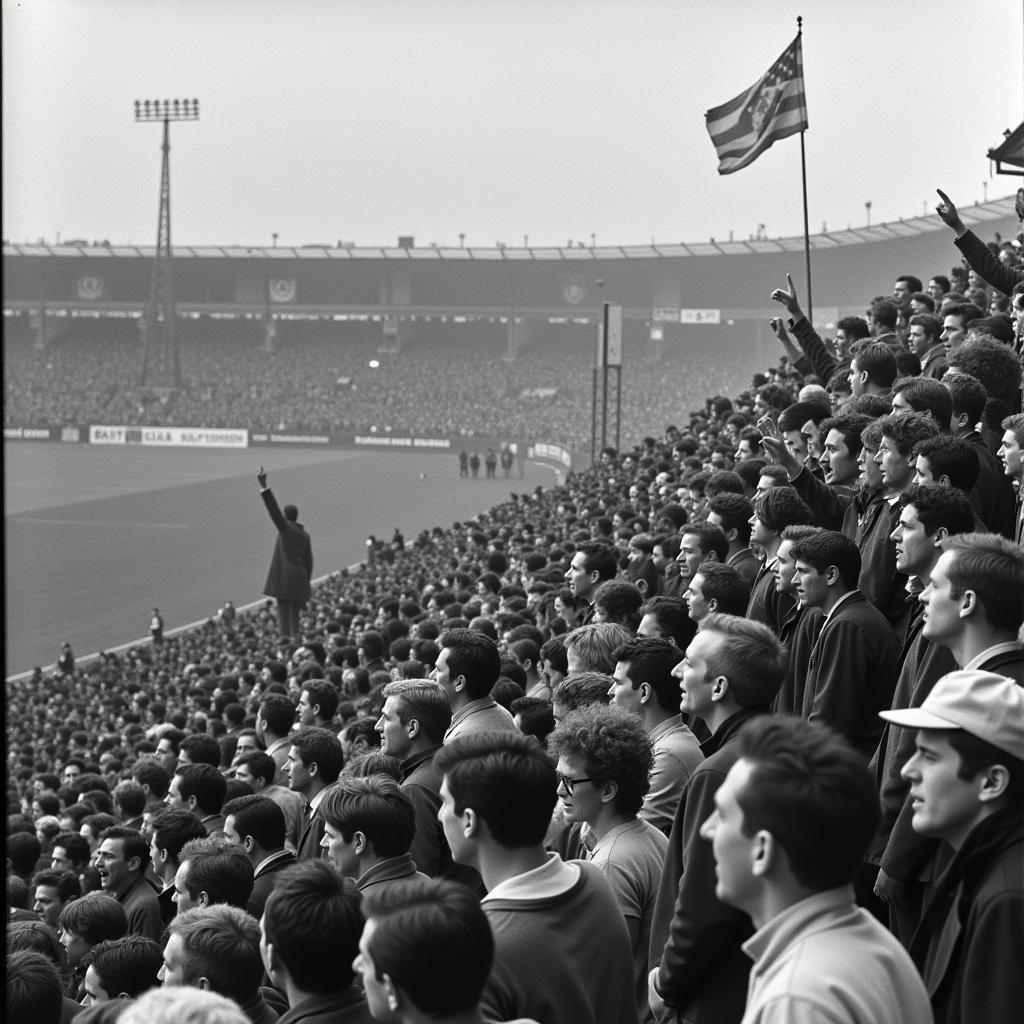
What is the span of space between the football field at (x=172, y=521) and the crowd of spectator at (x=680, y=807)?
2078cm

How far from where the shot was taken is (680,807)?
396 cm

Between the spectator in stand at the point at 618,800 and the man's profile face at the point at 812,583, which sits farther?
the man's profile face at the point at 812,583

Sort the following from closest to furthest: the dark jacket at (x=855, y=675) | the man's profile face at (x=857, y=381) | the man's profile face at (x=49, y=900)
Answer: the dark jacket at (x=855, y=675) < the man's profile face at (x=49, y=900) < the man's profile face at (x=857, y=381)

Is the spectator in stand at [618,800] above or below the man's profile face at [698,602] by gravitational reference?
below

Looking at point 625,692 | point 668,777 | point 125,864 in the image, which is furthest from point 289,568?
point 668,777

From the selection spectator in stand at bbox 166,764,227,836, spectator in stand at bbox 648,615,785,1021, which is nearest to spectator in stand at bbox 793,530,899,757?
spectator in stand at bbox 648,615,785,1021

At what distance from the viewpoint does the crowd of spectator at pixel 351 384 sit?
73562 mm

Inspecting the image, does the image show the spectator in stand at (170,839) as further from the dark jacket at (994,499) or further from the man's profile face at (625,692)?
the dark jacket at (994,499)

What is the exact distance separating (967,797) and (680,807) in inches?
39.0

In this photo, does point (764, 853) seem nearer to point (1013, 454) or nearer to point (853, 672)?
point (853, 672)

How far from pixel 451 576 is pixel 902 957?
628 inches

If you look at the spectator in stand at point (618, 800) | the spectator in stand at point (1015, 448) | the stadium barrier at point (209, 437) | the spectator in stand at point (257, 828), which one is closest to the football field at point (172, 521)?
the stadium barrier at point (209, 437)

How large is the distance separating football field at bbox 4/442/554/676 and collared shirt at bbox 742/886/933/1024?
990 inches

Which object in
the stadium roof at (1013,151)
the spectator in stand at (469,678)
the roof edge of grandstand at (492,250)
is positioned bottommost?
the spectator in stand at (469,678)
